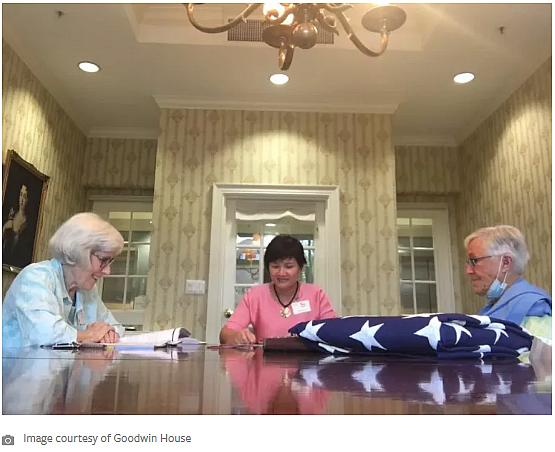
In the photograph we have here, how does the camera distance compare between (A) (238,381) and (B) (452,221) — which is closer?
(A) (238,381)

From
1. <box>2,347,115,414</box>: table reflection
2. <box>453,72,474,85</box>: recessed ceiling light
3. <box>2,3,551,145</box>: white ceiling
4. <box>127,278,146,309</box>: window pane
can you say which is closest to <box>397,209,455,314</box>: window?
<box>2,3,551,145</box>: white ceiling

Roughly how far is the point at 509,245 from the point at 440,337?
114 cm

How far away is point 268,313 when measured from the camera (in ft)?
6.51

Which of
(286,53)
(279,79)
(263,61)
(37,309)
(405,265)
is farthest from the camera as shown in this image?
(405,265)

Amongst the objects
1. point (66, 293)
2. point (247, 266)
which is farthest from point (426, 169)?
point (66, 293)

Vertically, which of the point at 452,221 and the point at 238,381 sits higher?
the point at 452,221

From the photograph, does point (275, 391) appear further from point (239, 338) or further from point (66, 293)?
point (66, 293)

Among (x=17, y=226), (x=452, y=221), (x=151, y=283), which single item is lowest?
(x=151, y=283)

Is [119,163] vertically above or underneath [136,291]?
above

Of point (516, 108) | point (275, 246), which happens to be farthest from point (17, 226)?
point (516, 108)

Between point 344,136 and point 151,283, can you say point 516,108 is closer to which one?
point 344,136
